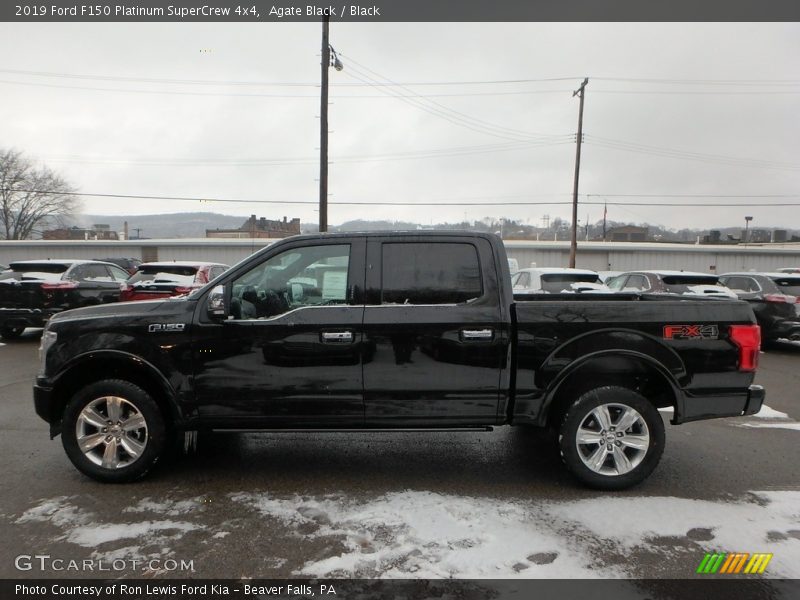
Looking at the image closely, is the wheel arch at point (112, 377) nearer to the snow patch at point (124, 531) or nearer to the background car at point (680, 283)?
Answer: the snow patch at point (124, 531)

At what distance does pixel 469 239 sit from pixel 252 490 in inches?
99.7

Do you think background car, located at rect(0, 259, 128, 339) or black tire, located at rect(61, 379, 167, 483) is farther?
background car, located at rect(0, 259, 128, 339)

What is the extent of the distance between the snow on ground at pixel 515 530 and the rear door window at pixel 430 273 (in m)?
1.47

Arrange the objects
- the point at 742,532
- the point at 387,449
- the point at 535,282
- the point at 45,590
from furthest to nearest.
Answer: the point at 535,282 < the point at 387,449 < the point at 742,532 < the point at 45,590

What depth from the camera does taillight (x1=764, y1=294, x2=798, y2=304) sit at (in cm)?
1000

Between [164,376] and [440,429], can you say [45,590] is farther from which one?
[440,429]

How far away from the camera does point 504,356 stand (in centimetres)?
367

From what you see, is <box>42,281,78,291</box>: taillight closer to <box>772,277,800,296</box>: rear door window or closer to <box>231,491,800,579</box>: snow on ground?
<box>231,491,800,579</box>: snow on ground

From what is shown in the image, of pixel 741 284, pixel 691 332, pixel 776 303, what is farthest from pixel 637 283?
pixel 691 332

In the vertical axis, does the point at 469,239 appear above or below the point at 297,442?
above

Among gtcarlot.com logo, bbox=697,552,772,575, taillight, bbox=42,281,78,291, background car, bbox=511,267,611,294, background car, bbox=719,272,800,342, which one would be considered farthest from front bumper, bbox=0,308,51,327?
background car, bbox=719,272,800,342

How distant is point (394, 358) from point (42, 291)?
982 centimetres

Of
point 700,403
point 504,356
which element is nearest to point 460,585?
point 504,356

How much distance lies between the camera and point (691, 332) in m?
3.73
